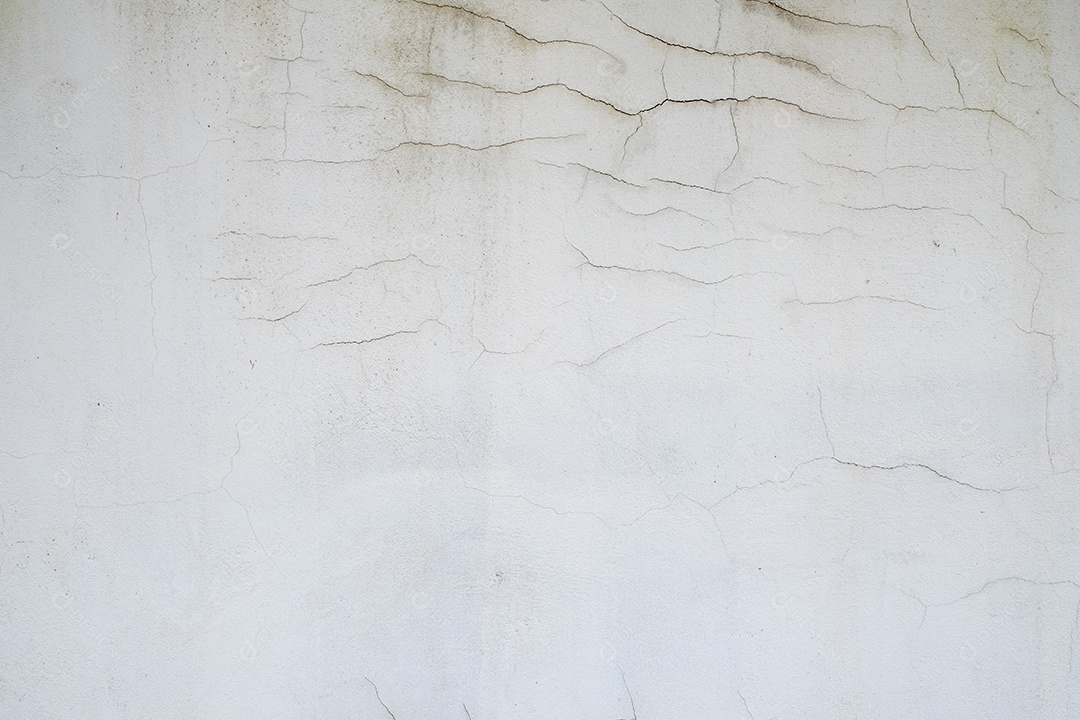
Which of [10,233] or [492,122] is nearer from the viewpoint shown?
[10,233]

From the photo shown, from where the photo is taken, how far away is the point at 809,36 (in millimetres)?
1837

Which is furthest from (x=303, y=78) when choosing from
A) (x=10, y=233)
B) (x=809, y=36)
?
(x=809, y=36)

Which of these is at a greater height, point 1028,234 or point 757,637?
point 1028,234

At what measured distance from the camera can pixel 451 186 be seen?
175 cm

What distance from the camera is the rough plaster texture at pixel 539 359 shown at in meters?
1.66

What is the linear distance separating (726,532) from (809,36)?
1148mm

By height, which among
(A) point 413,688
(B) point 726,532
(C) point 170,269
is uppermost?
(C) point 170,269

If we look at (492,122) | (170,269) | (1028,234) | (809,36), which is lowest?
(170,269)

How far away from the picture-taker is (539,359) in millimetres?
1758

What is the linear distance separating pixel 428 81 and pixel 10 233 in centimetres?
92

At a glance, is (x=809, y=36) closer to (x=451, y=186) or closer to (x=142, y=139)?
(x=451, y=186)

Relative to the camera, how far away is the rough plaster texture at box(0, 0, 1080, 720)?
1663mm

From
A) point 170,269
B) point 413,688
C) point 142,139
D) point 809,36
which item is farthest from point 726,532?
point 142,139

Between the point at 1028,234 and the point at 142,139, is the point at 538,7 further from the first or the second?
the point at 1028,234
